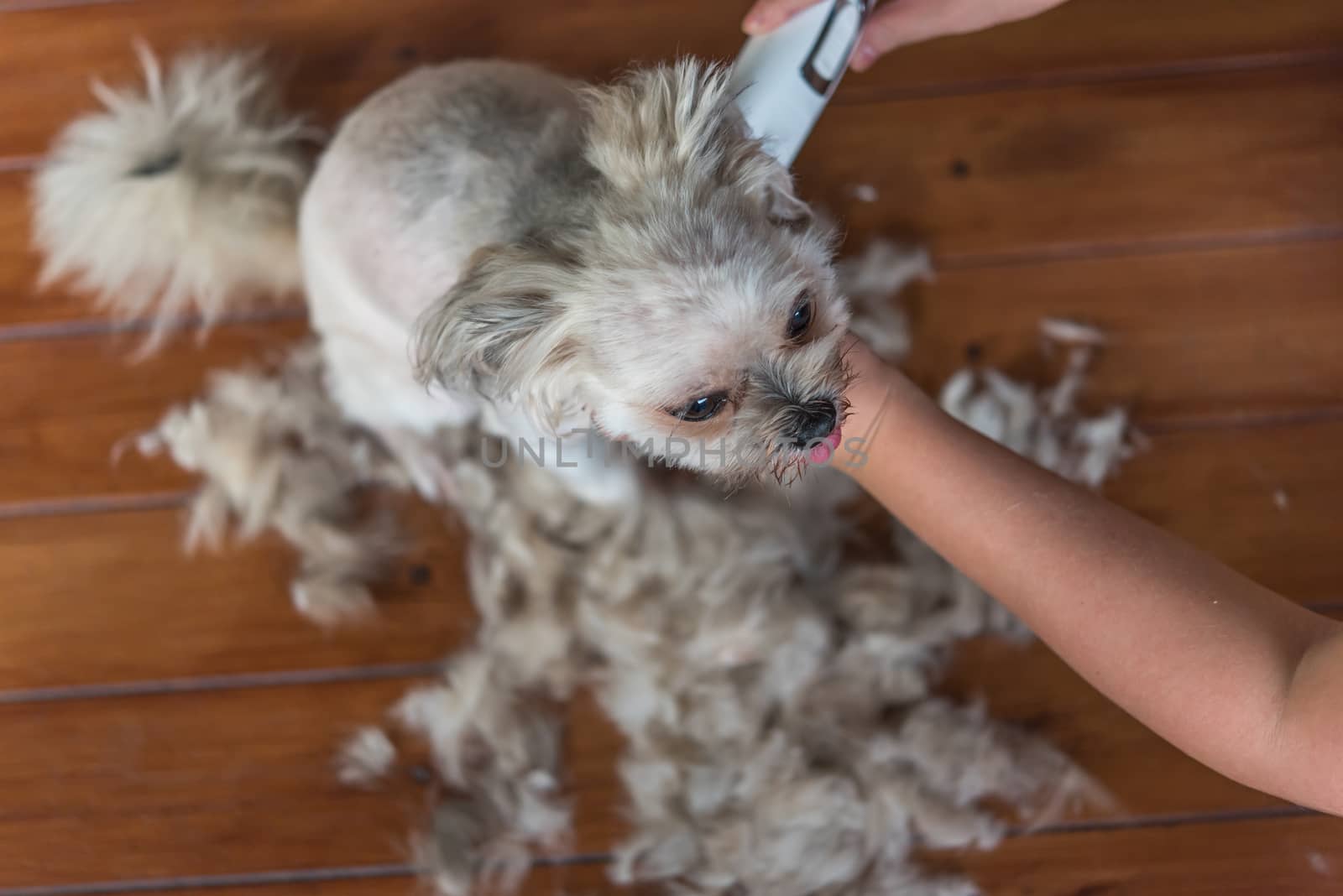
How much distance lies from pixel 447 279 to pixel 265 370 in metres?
0.57

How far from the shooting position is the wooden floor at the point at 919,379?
1.28 meters

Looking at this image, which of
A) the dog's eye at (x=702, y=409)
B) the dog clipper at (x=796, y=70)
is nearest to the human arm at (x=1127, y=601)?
the dog's eye at (x=702, y=409)

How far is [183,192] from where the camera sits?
125cm

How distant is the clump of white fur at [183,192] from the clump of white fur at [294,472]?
16 cm

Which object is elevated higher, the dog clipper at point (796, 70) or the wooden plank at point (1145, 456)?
the dog clipper at point (796, 70)

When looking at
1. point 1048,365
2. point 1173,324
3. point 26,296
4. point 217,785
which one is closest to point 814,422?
point 1048,365

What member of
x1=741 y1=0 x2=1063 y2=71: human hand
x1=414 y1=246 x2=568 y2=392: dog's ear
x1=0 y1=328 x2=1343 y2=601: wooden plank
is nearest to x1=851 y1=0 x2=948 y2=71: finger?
x1=741 y1=0 x2=1063 y2=71: human hand

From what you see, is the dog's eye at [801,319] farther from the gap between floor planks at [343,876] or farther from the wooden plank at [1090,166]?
the gap between floor planks at [343,876]

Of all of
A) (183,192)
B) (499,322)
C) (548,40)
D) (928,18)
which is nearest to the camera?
(499,322)

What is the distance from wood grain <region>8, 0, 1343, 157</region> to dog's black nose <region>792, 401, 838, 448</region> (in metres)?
0.80

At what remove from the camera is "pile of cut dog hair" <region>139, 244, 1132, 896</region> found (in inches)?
47.6

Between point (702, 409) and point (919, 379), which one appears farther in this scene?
point (919, 379)

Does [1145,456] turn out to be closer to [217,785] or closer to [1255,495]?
[1255,495]

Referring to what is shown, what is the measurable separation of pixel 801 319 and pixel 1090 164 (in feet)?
2.68
